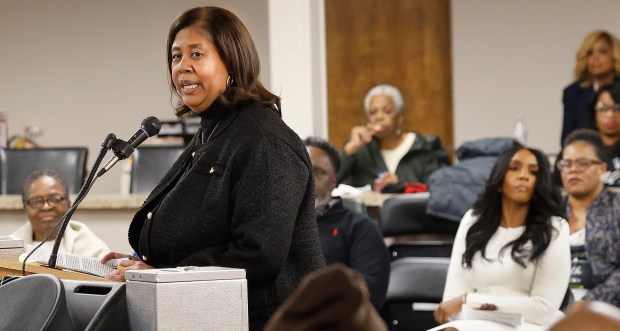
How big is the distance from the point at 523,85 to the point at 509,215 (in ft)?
14.9

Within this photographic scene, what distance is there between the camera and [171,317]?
1.80 m

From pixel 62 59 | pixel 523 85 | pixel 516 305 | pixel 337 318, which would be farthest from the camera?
pixel 62 59

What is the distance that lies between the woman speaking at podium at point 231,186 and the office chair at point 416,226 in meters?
2.80

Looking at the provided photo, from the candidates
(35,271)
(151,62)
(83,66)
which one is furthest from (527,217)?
(83,66)

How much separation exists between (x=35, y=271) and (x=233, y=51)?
623mm

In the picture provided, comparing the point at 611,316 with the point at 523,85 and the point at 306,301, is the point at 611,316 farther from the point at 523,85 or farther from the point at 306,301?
the point at 523,85

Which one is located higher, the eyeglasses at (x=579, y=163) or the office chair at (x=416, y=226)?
the eyeglasses at (x=579, y=163)

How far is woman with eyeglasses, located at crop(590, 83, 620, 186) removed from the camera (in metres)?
5.90

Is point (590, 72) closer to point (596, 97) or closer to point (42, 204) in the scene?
point (596, 97)

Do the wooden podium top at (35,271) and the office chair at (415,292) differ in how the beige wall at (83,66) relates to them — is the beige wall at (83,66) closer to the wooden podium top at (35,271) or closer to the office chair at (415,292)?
the office chair at (415,292)

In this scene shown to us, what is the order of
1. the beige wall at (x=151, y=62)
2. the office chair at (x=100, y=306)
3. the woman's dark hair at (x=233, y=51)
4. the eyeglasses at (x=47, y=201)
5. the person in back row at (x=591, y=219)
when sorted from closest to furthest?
the office chair at (x=100, y=306) → the woman's dark hair at (x=233, y=51) → the person in back row at (x=591, y=219) → the eyeglasses at (x=47, y=201) → the beige wall at (x=151, y=62)

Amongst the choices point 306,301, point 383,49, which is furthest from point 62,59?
point 306,301

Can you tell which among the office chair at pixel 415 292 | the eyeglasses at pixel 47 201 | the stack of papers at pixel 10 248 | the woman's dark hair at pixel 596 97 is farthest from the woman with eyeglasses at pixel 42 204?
the woman's dark hair at pixel 596 97

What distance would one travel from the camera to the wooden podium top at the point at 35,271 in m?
2.27
